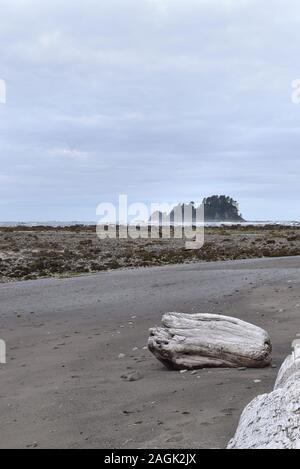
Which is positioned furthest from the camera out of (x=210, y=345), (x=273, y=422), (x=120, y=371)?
(x=120, y=371)

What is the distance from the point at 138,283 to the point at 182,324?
1133 centimetres

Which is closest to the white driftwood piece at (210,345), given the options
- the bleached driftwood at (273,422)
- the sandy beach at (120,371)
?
the sandy beach at (120,371)

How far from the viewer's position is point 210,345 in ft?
27.3

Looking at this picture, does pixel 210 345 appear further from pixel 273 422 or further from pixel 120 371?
pixel 273 422

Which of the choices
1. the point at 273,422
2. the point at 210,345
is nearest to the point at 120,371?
the point at 210,345

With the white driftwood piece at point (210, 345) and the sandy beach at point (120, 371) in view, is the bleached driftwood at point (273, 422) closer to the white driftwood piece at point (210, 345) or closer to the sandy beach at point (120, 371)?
the sandy beach at point (120, 371)

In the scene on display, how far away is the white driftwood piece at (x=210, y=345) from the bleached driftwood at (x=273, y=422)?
2.78 m

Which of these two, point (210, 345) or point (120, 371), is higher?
point (210, 345)

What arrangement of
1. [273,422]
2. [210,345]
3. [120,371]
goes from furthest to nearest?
[120,371] < [210,345] < [273,422]

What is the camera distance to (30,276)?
25.6 meters

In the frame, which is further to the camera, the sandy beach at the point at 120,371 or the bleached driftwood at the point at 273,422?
the sandy beach at the point at 120,371

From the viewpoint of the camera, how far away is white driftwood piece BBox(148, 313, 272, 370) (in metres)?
8.26

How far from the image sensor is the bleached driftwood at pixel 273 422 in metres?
4.53

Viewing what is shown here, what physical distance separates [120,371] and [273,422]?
4.41 metres
